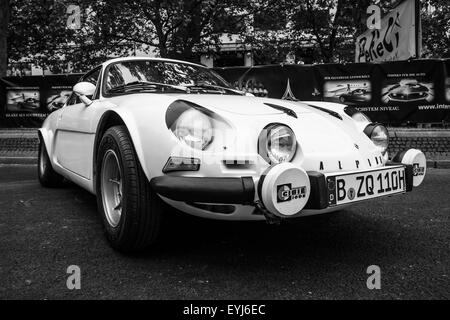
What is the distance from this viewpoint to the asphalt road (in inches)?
76.0

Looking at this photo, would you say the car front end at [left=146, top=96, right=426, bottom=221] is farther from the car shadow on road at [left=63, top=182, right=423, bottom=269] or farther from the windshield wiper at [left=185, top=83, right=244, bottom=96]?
the windshield wiper at [left=185, top=83, right=244, bottom=96]

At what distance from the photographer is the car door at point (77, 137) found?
9.75 ft

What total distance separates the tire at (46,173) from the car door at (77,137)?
0.64 m

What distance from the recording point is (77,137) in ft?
10.7

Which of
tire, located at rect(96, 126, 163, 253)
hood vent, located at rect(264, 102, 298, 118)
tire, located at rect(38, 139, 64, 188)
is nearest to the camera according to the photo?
tire, located at rect(96, 126, 163, 253)

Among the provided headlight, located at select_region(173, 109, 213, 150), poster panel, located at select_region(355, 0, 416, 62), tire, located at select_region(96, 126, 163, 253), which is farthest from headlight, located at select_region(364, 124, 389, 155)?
poster panel, located at select_region(355, 0, 416, 62)

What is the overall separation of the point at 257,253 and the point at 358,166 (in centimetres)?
76

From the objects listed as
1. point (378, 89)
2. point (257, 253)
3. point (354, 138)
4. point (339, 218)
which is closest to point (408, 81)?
point (378, 89)

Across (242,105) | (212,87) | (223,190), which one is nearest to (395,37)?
(212,87)

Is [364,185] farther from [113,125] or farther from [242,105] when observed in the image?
[113,125]

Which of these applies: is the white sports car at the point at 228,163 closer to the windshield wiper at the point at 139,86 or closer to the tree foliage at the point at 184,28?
the windshield wiper at the point at 139,86

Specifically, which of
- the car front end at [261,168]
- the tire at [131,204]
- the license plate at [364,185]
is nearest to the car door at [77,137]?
the tire at [131,204]

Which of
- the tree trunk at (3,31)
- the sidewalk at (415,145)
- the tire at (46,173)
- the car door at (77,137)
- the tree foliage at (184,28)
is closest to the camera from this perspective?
the car door at (77,137)

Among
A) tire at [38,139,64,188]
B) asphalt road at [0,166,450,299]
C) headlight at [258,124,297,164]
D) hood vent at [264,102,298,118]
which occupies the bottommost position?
asphalt road at [0,166,450,299]
